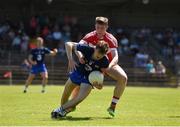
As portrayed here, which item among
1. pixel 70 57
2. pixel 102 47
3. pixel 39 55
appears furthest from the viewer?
pixel 39 55

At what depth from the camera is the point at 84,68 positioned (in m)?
13.3

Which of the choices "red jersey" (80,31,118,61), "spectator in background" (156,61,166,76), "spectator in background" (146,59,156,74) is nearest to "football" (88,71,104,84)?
"red jersey" (80,31,118,61)

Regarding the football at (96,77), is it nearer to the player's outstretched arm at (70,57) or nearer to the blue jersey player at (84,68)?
the blue jersey player at (84,68)

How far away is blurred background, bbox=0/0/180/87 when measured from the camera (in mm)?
37969

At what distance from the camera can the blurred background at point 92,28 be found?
38.0 metres

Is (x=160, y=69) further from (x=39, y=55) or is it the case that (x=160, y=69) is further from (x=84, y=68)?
(x=84, y=68)

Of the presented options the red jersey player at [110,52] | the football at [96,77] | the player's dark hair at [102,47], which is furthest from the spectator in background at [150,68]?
the player's dark hair at [102,47]

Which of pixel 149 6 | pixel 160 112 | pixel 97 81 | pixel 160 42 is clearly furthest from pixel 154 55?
pixel 97 81

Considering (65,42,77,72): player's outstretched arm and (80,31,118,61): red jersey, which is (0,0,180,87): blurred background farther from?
(65,42,77,72): player's outstretched arm

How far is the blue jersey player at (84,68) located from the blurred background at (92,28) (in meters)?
23.4

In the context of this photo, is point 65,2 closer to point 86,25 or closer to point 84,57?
point 86,25

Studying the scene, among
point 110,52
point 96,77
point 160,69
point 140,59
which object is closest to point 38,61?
point 160,69

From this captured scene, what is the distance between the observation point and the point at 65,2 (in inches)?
1684

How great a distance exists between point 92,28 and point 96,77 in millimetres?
28914
